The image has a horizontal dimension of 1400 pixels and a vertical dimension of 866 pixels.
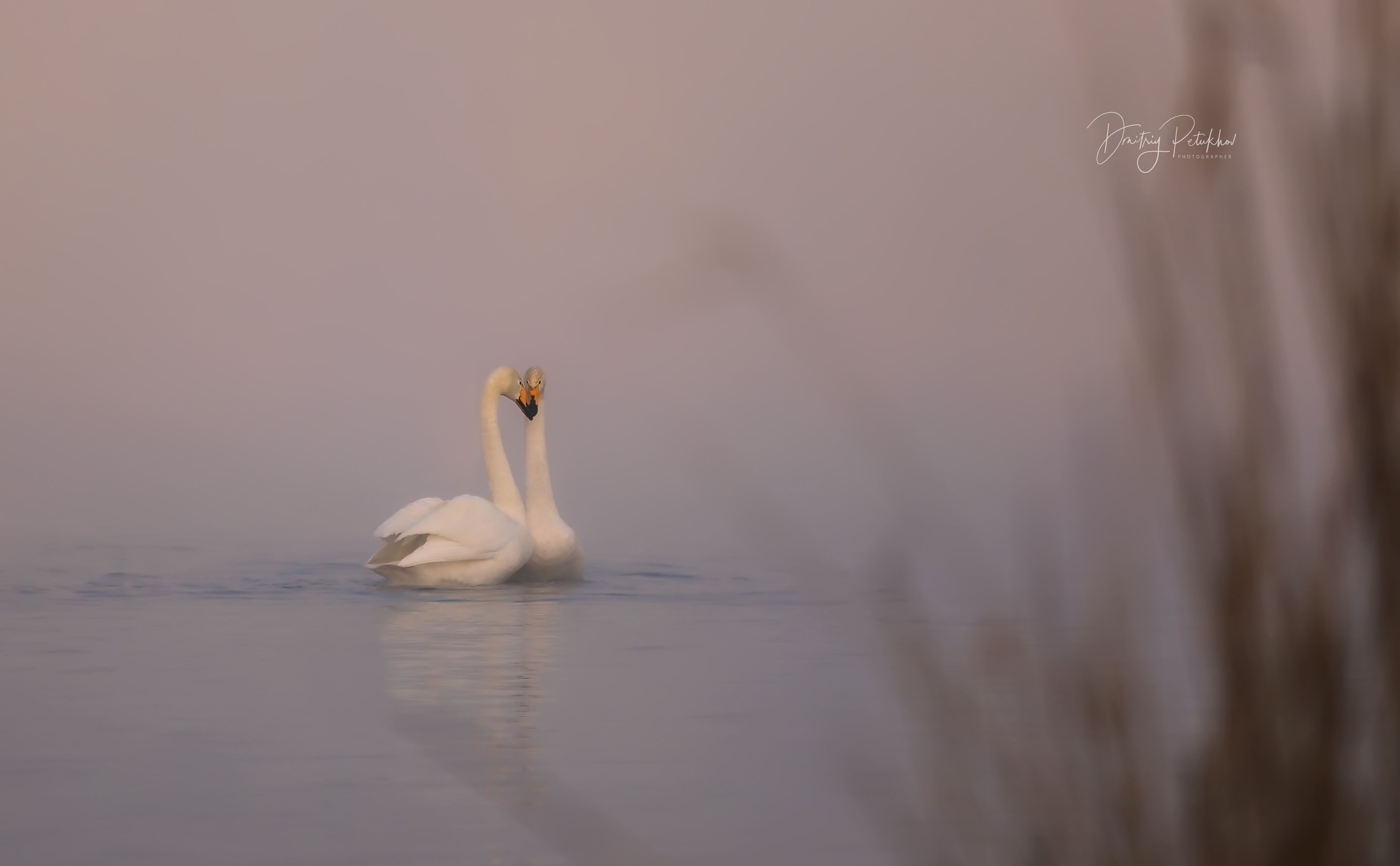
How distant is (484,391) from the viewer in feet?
39.1

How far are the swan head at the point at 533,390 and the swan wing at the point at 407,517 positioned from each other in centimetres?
194

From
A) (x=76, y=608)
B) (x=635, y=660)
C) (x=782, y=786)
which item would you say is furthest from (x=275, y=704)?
(x=76, y=608)

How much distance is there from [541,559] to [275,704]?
17.4 feet

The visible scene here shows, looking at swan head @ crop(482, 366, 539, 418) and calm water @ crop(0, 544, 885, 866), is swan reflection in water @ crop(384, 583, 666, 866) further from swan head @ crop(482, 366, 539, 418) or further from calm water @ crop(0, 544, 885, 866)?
swan head @ crop(482, 366, 539, 418)

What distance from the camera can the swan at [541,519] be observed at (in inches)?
410

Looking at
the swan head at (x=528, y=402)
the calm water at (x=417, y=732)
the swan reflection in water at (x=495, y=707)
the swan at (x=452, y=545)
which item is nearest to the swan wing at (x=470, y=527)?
the swan at (x=452, y=545)

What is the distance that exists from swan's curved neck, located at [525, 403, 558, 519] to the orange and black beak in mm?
104

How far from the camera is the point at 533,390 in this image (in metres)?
11.7

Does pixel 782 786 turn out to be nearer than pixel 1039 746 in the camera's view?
No

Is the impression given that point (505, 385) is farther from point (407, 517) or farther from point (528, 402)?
point (407, 517)

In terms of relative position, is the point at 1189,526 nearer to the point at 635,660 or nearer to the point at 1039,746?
the point at 1039,746

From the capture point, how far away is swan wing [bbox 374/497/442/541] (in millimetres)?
9289

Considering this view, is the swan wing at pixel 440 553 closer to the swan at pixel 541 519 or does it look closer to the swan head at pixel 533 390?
the swan at pixel 541 519

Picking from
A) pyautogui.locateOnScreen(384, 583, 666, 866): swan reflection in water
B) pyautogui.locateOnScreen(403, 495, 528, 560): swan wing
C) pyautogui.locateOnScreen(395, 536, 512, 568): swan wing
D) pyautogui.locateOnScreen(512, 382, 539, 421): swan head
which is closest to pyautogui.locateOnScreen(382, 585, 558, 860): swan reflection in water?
pyautogui.locateOnScreen(384, 583, 666, 866): swan reflection in water
